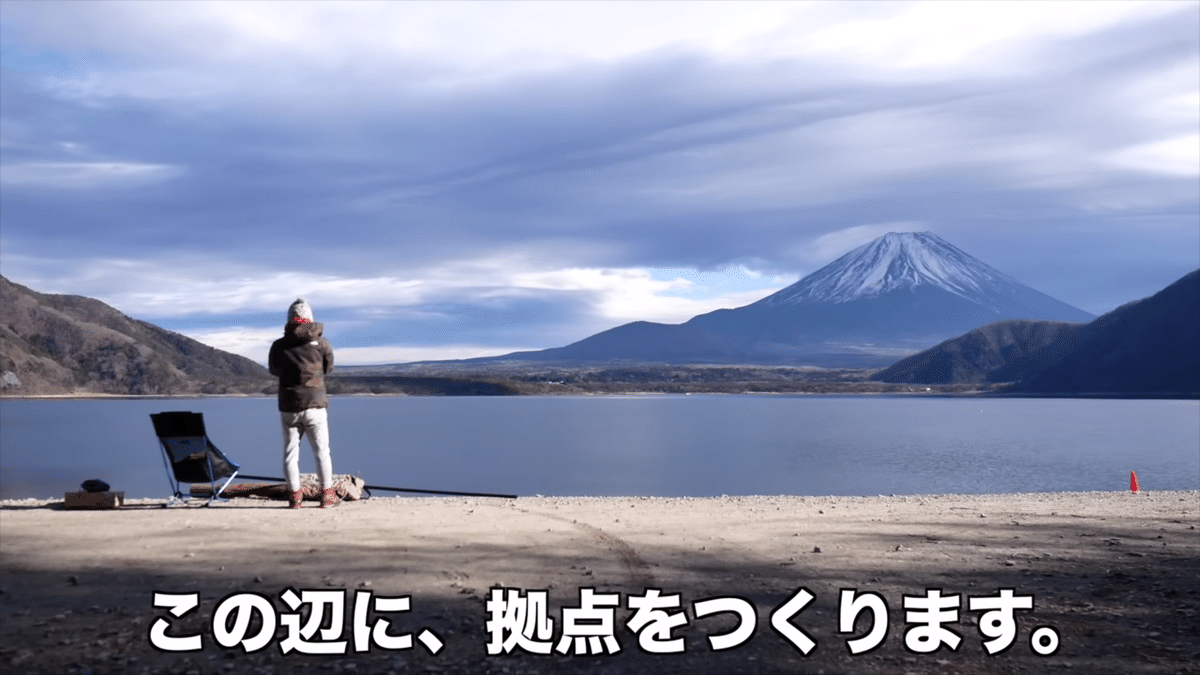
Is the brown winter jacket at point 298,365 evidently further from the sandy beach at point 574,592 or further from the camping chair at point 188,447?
the camping chair at point 188,447

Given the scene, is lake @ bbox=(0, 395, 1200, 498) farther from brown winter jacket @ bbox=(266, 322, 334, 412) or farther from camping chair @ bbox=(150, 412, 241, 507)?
brown winter jacket @ bbox=(266, 322, 334, 412)

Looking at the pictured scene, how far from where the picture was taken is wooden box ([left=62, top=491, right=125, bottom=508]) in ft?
39.2

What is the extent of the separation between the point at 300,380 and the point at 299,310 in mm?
762

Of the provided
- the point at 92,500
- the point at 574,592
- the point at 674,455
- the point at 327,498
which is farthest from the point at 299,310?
the point at 674,455

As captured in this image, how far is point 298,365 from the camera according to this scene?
11.5 meters

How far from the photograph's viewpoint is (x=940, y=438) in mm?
75938

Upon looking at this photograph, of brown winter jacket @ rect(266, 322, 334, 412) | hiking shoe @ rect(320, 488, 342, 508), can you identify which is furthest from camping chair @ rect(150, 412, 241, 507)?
brown winter jacket @ rect(266, 322, 334, 412)

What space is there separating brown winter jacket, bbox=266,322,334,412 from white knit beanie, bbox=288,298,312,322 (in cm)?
10

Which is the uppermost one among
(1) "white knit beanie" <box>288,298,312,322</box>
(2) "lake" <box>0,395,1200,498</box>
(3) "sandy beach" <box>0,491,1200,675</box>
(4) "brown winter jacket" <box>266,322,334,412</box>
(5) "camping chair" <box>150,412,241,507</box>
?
(1) "white knit beanie" <box>288,298,312,322</box>

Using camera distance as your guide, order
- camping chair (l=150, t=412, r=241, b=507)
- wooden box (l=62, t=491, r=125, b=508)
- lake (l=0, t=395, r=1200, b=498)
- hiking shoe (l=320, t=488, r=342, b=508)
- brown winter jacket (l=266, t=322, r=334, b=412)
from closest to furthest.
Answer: brown winter jacket (l=266, t=322, r=334, b=412)
wooden box (l=62, t=491, r=125, b=508)
hiking shoe (l=320, t=488, r=342, b=508)
camping chair (l=150, t=412, r=241, b=507)
lake (l=0, t=395, r=1200, b=498)

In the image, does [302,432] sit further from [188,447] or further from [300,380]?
[188,447]

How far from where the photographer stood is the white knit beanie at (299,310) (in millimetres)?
11609

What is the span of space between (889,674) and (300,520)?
635 centimetres

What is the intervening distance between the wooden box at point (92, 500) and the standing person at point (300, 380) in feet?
6.91
